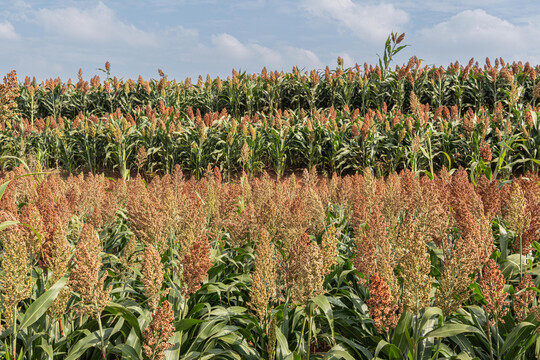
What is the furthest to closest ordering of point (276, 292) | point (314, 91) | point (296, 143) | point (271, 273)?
point (314, 91), point (296, 143), point (276, 292), point (271, 273)

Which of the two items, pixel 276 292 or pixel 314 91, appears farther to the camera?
pixel 314 91

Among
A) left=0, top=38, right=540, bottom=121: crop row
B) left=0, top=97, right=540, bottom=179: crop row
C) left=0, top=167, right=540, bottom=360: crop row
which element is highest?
left=0, top=38, right=540, bottom=121: crop row

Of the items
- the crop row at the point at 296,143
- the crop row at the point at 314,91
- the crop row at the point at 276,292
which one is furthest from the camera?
the crop row at the point at 314,91

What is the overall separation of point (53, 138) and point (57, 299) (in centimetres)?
1164

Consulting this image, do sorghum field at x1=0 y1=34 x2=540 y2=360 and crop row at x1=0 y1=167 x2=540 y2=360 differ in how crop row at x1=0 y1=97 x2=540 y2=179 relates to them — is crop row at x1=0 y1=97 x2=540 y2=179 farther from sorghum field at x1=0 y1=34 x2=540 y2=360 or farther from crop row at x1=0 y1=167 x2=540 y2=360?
crop row at x1=0 y1=167 x2=540 y2=360

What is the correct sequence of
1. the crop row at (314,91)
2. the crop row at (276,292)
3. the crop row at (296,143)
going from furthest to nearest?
1. the crop row at (314,91)
2. the crop row at (296,143)
3. the crop row at (276,292)

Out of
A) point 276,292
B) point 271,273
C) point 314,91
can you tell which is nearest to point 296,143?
point 314,91

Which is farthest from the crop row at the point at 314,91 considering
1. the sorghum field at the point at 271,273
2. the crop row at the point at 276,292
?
the crop row at the point at 276,292

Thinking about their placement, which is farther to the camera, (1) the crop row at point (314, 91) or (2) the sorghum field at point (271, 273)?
(1) the crop row at point (314, 91)

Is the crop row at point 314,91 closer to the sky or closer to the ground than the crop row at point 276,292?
closer to the sky

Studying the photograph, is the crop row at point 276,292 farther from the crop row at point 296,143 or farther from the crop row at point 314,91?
the crop row at point 314,91

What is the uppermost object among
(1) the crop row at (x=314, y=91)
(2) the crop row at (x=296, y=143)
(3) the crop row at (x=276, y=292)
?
(1) the crop row at (x=314, y=91)

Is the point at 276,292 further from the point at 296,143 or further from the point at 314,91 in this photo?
the point at 314,91

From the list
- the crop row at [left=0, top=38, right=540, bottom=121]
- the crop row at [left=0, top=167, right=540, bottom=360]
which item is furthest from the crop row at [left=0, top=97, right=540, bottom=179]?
the crop row at [left=0, top=167, right=540, bottom=360]
